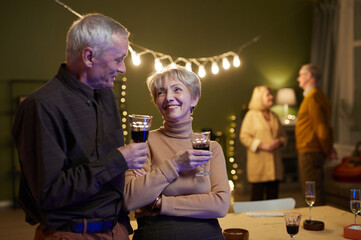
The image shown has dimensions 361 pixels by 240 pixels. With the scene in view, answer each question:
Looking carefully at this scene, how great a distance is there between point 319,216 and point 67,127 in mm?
1780

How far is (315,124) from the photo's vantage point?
4.30 meters

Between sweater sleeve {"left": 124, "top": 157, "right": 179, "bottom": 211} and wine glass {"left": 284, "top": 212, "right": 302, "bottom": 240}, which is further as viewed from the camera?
wine glass {"left": 284, "top": 212, "right": 302, "bottom": 240}

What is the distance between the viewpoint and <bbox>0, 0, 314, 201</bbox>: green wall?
6.12 metres

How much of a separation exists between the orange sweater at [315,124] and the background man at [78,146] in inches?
125

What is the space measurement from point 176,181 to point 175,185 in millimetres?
19

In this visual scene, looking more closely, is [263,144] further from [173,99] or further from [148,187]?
[148,187]

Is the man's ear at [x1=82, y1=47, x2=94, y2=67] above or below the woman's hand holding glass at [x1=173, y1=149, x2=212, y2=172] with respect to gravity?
above

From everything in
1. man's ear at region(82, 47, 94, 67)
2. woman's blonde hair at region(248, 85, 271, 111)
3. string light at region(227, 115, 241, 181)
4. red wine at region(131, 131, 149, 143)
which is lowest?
string light at region(227, 115, 241, 181)

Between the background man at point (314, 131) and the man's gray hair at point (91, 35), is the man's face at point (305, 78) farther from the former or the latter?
the man's gray hair at point (91, 35)

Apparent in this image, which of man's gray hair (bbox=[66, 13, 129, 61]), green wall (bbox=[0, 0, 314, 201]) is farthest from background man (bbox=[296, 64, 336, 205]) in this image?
man's gray hair (bbox=[66, 13, 129, 61])

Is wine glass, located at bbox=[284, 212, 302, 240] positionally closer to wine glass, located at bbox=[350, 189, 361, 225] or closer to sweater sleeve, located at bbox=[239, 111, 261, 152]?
wine glass, located at bbox=[350, 189, 361, 225]

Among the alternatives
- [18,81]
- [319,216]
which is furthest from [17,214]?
[319,216]

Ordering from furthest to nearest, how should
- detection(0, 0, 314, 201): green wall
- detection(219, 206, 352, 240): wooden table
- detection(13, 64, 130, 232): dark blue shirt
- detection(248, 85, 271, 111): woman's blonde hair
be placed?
detection(0, 0, 314, 201): green wall → detection(248, 85, 271, 111): woman's blonde hair → detection(219, 206, 352, 240): wooden table → detection(13, 64, 130, 232): dark blue shirt

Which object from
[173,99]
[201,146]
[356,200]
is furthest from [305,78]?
[201,146]
